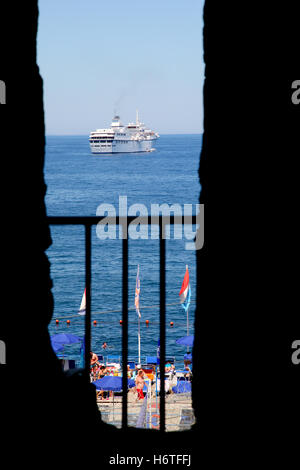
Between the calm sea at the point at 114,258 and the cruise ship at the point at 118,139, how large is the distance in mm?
20478

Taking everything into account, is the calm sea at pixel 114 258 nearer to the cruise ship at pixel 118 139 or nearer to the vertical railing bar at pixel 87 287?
the vertical railing bar at pixel 87 287

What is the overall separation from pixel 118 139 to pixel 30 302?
121 m

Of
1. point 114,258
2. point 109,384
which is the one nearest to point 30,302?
point 109,384

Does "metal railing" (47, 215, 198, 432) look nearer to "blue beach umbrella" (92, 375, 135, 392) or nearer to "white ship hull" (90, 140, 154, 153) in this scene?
"blue beach umbrella" (92, 375, 135, 392)

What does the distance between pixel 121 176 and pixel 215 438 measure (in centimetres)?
8836

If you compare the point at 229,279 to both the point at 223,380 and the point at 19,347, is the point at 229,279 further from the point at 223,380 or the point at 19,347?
the point at 19,347

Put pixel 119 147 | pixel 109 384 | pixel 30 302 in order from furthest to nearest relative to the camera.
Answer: pixel 119 147
pixel 109 384
pixel 30 302

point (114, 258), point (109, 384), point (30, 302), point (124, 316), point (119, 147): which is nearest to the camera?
point (30, 302)

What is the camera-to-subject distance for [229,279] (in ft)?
7.22

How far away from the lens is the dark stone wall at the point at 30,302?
222 centimetres

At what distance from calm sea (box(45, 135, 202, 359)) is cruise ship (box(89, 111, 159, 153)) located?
20478 mm

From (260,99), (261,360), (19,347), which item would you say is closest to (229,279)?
(261,360)

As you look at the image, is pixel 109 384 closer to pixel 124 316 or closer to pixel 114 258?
pixel 124 316

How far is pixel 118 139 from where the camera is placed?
397 feet
